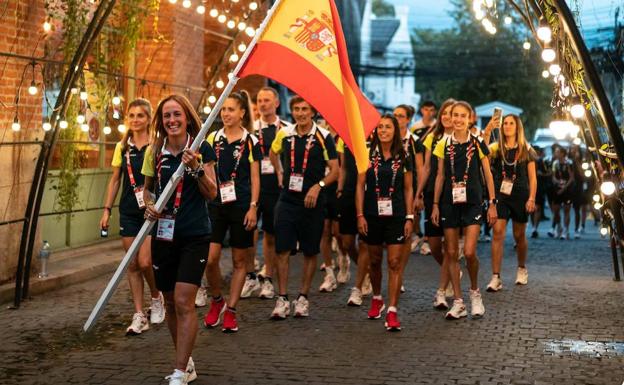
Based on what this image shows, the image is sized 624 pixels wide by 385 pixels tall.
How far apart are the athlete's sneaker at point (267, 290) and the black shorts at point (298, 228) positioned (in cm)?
123

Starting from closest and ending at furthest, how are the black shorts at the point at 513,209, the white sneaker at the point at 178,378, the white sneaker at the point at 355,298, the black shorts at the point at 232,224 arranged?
the white sneaker at the point at 178,378
the black shorts at the point at 232,224
the white sneaker at the point at 355,298
the black shorts at the point at 513,209

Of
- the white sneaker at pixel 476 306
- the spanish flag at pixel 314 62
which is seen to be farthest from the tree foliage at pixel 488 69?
the spanish flag at pixel 314 62

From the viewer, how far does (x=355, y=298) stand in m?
10.7

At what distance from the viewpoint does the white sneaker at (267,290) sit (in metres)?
11.1

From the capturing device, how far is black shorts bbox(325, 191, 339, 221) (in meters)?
12.3

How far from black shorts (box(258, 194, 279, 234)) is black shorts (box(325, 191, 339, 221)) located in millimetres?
879

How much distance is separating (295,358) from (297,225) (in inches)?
87.0

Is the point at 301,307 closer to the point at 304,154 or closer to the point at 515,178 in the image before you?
the point at 304,154

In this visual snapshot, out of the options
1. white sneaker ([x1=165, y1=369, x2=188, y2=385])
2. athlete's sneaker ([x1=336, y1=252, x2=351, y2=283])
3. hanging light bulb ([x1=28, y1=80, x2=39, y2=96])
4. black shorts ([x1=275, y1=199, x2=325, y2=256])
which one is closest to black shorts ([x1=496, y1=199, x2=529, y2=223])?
athlete's sneaker ([x1=336, y1=252, x2=351, y2=283])

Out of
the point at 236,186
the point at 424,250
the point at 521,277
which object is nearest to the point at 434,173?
the point at 521,277

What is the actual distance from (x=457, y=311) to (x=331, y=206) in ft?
9.92

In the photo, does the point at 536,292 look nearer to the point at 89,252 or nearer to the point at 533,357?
the point at 533,357

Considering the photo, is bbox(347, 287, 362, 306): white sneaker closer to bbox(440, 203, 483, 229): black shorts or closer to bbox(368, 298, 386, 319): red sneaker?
bbox(368, 298, 386, 319): red sneaker

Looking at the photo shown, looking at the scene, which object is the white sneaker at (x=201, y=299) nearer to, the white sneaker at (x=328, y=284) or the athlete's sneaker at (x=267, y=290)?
the athlete's sneaker at (x=267, y=290)
